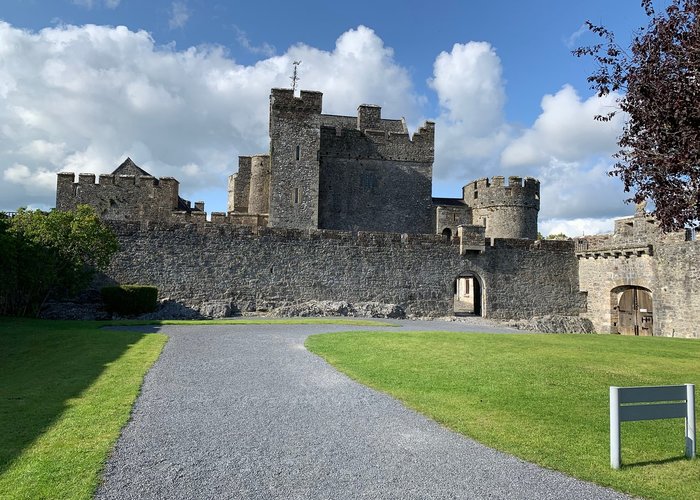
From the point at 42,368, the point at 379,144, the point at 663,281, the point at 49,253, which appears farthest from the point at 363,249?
the point at 42,368

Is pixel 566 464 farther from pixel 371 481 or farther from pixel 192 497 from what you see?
pixel 192 497

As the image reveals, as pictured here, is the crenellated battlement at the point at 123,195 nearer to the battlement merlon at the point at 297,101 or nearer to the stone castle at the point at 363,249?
the stone castle at the point at 363,249

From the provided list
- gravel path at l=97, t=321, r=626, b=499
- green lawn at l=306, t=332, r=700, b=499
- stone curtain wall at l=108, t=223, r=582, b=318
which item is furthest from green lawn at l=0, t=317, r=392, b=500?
stone curtain wall at l=108, t=223, r=582, b=318

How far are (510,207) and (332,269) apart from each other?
1722cm

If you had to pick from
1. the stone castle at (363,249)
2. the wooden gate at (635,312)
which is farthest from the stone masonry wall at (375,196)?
the wooden gate at (635,312)

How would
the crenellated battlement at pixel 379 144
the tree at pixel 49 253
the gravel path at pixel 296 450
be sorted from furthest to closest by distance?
the crenellated battlement at pixel 379 144 → the tree at pixel 49 253 → the gravel path at pixel 296 450

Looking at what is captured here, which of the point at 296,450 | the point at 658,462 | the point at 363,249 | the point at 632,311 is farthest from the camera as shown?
the point at 363,249

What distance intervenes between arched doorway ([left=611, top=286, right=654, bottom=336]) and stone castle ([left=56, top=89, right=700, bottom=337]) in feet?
0.21

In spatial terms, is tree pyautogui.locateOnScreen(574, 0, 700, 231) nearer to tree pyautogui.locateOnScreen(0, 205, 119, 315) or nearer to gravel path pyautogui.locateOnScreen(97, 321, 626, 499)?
gravel path pyautogui.locateOnScreen(97, 321, 626, 499)

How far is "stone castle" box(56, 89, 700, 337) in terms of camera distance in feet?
82.9

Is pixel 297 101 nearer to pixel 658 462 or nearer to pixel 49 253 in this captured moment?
pixel 49 253

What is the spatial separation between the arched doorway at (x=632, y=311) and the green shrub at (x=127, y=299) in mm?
22209

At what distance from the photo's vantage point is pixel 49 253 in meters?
22.6

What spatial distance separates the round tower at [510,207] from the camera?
1511 inches
